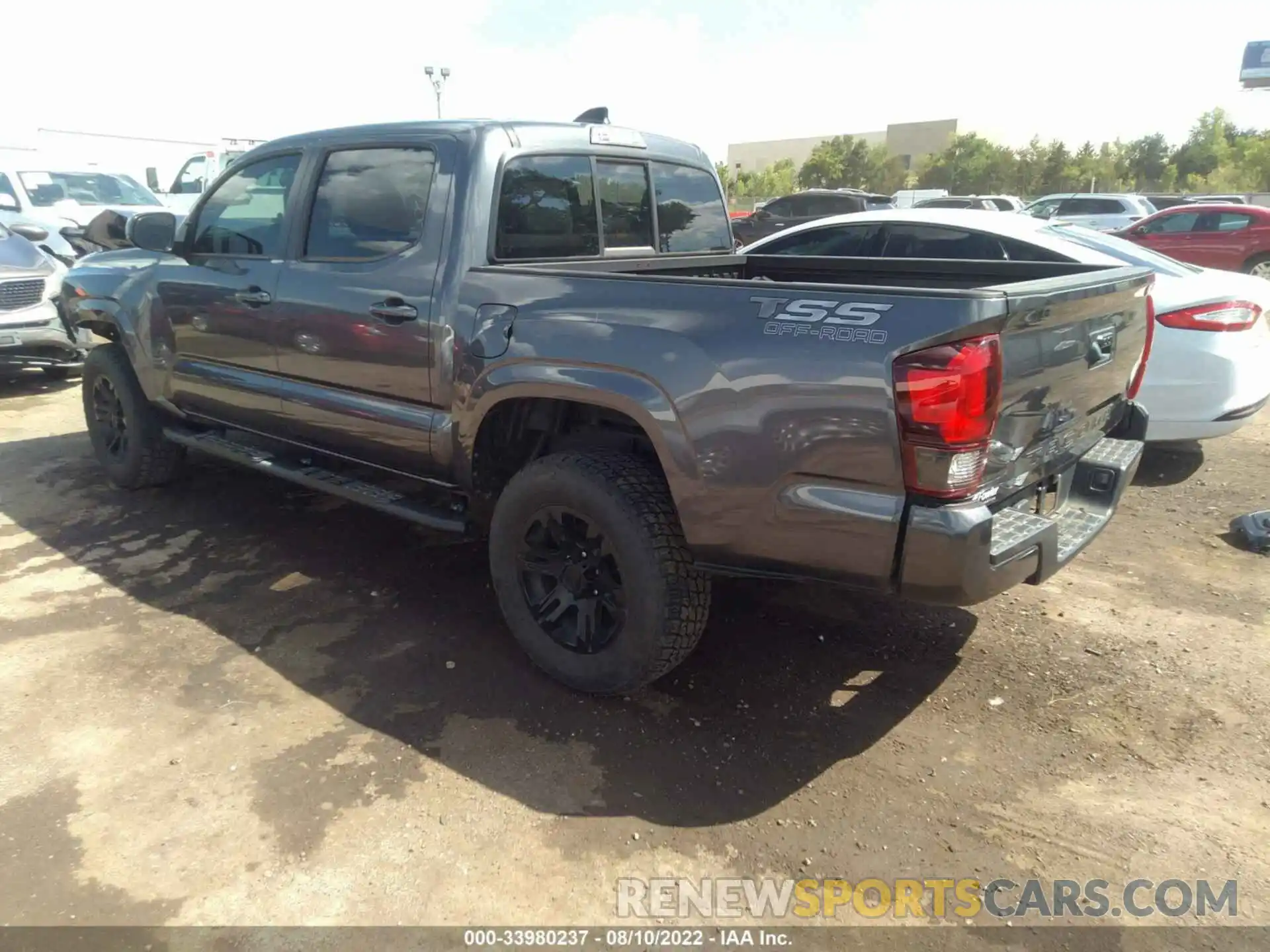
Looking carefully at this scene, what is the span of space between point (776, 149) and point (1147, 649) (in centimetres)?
9689

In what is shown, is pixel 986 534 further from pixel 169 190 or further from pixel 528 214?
pixel 169 190

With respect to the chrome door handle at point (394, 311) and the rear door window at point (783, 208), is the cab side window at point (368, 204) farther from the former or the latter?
the rear door window at point (783, 208)

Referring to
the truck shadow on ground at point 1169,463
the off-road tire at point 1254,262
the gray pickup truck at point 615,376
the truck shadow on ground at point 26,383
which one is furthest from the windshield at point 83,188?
the off-road tire at point 1254,262

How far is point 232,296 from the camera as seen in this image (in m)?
4.07

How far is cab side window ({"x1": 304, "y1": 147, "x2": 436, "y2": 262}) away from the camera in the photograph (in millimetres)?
3389

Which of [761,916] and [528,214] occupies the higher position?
[528,214]

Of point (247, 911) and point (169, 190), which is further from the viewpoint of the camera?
point (169, 190)

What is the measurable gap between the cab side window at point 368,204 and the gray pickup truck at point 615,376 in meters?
0.01

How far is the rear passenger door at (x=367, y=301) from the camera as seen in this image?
3.30 m

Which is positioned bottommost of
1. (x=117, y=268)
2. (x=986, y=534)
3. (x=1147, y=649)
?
(x=1147, y=649)

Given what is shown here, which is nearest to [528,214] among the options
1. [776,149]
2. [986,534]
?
[986,534]

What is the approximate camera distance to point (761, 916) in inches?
87.1

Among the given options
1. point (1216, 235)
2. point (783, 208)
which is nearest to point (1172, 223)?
point (1216, 235)

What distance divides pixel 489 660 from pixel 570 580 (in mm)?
566
